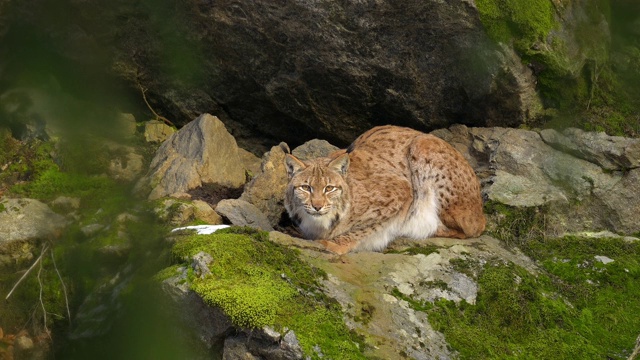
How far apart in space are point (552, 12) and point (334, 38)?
2357 mm

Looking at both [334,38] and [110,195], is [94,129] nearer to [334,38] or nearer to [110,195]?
[110,195]

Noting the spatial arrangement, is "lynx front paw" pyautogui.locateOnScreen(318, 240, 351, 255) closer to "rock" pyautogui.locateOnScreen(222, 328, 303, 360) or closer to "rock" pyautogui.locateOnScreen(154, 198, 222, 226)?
"rock" pyautogui.locateOnScreen(154, 198, 222, 226)

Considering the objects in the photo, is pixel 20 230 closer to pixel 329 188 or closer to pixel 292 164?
pixel 292 164

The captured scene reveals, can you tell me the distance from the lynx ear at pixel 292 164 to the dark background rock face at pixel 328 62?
3.97 ft

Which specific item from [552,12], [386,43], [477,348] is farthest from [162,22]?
[477,348]

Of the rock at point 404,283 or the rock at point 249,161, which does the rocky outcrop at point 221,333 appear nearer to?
the rock at point 404,283

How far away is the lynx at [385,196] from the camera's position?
6551mm

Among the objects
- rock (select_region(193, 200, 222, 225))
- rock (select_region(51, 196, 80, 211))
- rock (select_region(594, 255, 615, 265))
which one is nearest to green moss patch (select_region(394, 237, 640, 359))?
rock (select_region(594, 255, 615, 265))

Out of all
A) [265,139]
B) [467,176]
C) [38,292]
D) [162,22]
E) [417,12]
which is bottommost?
[38,292]

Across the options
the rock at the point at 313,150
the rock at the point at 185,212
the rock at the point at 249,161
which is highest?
the rock at the point at 313,150

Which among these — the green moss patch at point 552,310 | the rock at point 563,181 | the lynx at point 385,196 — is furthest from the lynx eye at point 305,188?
the rock at point 563,181

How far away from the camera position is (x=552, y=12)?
7207 mm

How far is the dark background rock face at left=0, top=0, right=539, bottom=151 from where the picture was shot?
6.92m

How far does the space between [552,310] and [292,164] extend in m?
2.79
